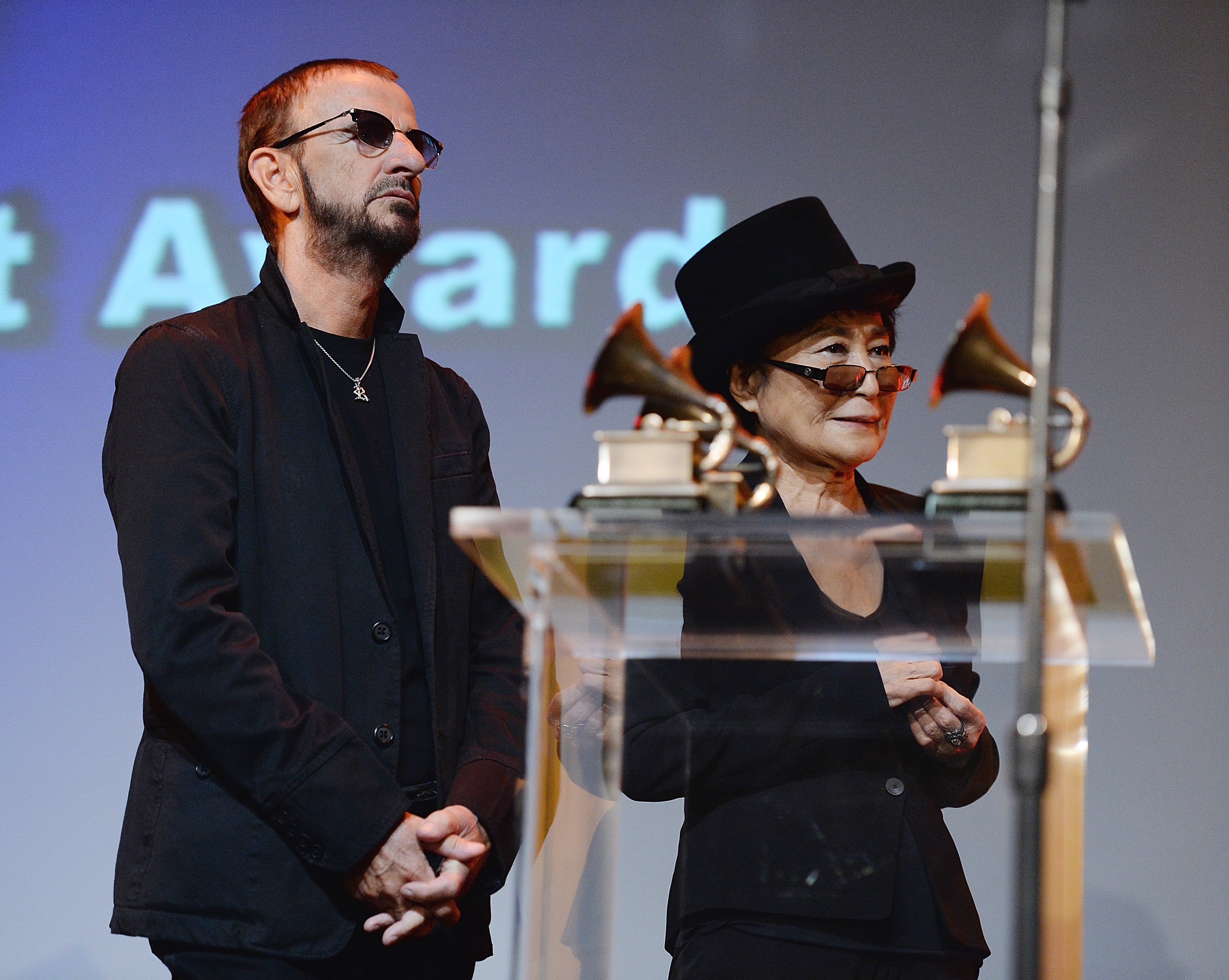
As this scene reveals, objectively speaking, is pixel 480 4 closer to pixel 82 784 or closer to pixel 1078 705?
pixel 82 784

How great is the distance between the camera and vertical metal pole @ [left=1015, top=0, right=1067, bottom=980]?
1461 mm

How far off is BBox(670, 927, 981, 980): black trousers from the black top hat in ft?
3.04

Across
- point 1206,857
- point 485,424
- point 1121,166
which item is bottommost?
point 1206,857

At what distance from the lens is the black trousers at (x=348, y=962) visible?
2018 millimetres

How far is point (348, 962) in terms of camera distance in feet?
6.89

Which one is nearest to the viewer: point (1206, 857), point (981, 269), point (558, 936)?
point (558, 936)

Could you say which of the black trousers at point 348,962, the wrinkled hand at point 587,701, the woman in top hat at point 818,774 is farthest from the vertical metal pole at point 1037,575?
the black trousers at point 348,962

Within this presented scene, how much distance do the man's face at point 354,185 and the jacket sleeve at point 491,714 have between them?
0.29 metres

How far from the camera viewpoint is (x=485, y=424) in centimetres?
250

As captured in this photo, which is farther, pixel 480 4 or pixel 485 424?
pixel 480 4

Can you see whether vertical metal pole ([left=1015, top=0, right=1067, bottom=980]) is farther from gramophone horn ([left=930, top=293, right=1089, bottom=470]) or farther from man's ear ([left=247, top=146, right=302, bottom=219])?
man's ear ([left=247, top=146, right=302, bottom=219])

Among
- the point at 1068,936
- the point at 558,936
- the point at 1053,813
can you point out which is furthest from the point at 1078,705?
the point at 558,936

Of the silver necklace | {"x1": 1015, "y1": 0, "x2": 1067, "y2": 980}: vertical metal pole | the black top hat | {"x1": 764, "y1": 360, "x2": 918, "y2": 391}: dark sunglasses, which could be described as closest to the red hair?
the silver necklace

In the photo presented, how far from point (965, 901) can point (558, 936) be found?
50 centimetres
